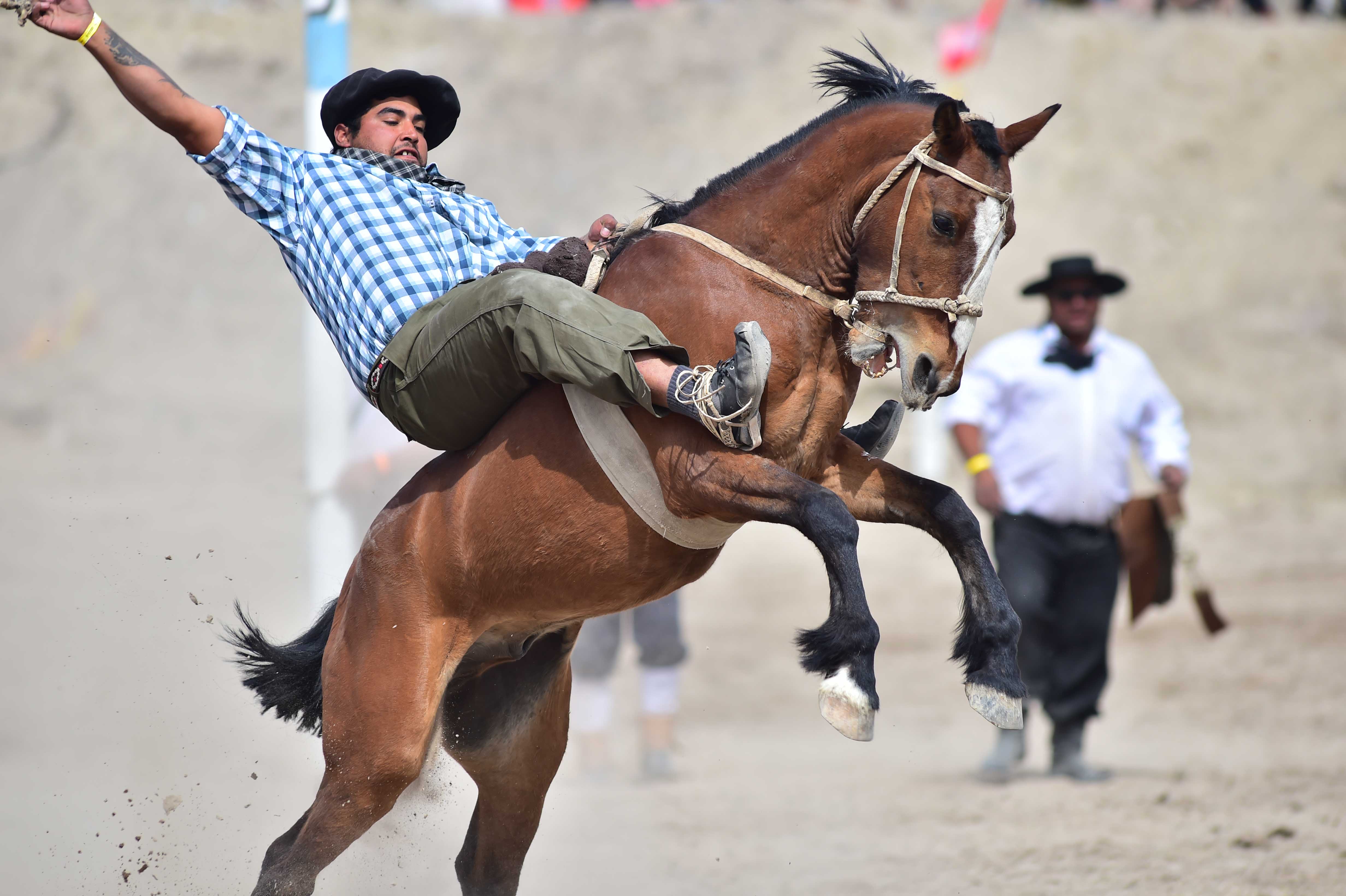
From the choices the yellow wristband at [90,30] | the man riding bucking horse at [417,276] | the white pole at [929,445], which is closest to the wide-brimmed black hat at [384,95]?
the man riding bucking horse at [417,276]

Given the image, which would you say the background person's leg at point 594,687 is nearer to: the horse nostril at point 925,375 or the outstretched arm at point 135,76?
the outstretched arm at point 135,76

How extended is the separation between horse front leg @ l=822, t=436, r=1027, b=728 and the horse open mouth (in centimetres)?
26

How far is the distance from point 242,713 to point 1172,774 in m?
4.87

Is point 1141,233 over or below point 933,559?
over

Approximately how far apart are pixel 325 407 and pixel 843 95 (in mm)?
3435

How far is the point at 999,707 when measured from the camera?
10.2 feet

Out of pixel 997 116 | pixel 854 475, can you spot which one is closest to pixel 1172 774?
pixel 854 475

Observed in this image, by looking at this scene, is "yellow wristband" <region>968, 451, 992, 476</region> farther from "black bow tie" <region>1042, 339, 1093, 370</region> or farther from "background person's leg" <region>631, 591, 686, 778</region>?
"background person's leg" <region>631, 591, 686, 778</region>

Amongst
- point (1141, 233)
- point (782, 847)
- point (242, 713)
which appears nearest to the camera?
point (782, 847)

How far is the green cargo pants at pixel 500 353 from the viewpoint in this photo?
126 inches

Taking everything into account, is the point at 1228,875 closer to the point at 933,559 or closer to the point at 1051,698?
the point at 1051,698

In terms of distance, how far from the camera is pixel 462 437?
3.63 metres

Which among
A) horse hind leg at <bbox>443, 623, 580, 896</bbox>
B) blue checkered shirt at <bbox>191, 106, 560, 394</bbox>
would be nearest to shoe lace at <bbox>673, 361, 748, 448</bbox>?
blue checkered shirt at <bbox>191, 106, 560, 394</bbox>

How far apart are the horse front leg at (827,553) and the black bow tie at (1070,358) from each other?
4.19 m
